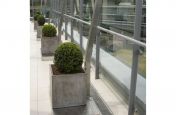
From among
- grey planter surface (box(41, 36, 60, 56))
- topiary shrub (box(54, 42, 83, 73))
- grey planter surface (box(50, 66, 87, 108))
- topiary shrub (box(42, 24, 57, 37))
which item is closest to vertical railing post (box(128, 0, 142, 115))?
grey planter surface (box(50, 66, 87, 108))

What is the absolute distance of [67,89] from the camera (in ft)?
12.5

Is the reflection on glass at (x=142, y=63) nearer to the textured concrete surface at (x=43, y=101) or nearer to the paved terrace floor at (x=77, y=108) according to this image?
the paved terrace floor at (x=77, y=108)

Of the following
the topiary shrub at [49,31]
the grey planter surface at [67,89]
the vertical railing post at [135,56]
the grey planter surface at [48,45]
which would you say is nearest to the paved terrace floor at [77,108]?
the grey planter surface at [67,89]

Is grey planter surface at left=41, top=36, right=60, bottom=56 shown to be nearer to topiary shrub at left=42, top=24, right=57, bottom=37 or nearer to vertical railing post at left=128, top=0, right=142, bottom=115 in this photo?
topiary shrub at left=42, top=24, right=57, bottom=37

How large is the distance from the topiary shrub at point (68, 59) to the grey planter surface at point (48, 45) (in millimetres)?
4437

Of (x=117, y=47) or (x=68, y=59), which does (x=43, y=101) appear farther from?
(x=117, y=47)

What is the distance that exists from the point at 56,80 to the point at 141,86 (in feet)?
4.07

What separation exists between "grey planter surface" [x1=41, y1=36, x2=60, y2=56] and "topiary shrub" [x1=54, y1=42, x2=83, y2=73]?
444 centimetres

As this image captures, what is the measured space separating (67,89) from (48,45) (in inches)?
189

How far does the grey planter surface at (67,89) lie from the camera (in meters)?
3.78

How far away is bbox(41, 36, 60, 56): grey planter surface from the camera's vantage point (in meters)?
8.39
